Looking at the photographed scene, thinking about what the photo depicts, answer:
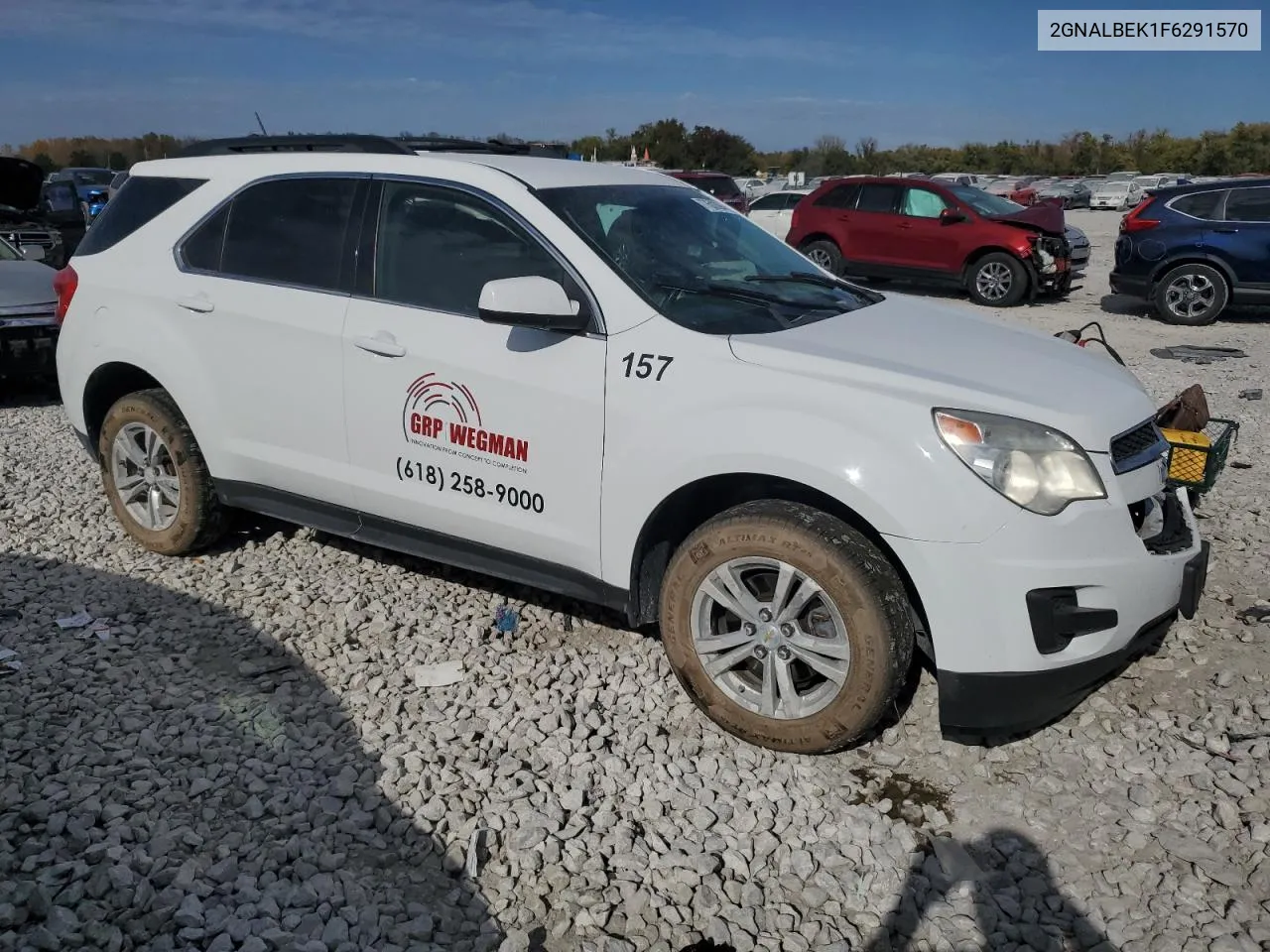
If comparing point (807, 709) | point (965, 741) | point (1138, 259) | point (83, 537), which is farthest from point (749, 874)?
point (1138, 259)

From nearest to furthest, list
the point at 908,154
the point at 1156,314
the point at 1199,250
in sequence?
the point at 1199,250, the point at 1156,314, the point at 908,154

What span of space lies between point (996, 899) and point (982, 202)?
541 inches

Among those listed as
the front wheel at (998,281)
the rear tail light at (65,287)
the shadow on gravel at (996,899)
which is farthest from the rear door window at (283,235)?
the front wheel at (998,281)

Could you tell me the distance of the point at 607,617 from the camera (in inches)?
173

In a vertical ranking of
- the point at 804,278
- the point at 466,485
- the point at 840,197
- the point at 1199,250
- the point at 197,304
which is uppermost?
the point at 840,197

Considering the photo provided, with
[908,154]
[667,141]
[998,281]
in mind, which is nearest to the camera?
[998,281]

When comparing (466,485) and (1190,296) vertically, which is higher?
(1190,296)

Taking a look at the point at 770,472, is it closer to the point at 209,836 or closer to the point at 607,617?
the point at 607,617

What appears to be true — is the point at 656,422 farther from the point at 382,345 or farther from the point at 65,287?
the point at 65,287

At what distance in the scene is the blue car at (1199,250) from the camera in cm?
1212

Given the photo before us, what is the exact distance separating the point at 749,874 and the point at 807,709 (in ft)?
2.02

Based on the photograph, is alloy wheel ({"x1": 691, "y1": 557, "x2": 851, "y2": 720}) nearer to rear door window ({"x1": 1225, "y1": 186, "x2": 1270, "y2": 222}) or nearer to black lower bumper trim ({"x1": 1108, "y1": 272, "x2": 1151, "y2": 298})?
black lower bumper trim ({"x1": 1108, "y1": 272, "x2": 1151, "y2": 298})

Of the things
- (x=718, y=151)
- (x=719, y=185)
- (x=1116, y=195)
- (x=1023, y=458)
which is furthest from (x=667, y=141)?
(x=1023, y=458)

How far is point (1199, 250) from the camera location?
40.6 feet
